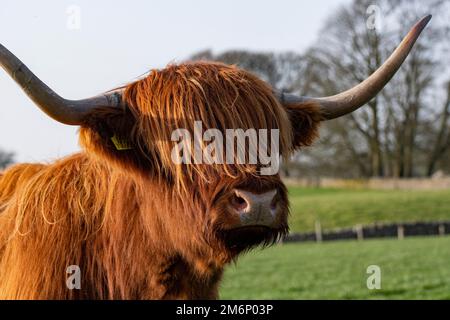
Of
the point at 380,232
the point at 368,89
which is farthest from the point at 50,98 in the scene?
the point at 380,232

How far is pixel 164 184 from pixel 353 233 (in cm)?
3154

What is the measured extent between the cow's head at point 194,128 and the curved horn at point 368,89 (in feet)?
1.54

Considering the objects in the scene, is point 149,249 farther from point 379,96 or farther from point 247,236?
point 379,96

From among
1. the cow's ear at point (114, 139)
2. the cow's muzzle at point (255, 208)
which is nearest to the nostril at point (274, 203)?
the cow's muzzle at point (255, 208)

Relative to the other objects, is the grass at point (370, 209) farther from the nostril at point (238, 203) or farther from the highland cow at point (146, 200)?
the nostril at point (238, 203)

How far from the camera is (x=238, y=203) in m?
3.58

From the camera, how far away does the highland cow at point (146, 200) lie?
12.3ft

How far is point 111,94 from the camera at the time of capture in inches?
162

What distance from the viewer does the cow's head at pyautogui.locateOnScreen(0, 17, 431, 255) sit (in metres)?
3.62

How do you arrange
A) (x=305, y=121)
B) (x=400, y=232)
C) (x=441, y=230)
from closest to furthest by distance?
(x=305, y=121) < (x=400, y=232) < (x=441, y=230)

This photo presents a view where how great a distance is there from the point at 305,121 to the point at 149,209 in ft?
4.12

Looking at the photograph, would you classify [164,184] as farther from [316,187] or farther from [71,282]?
[316,187]

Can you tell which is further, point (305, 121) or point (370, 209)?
point (370, 209)

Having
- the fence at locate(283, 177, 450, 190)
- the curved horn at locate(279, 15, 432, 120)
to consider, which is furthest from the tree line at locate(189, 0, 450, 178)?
the curved horn at locate(279, 15, 432, 120)
